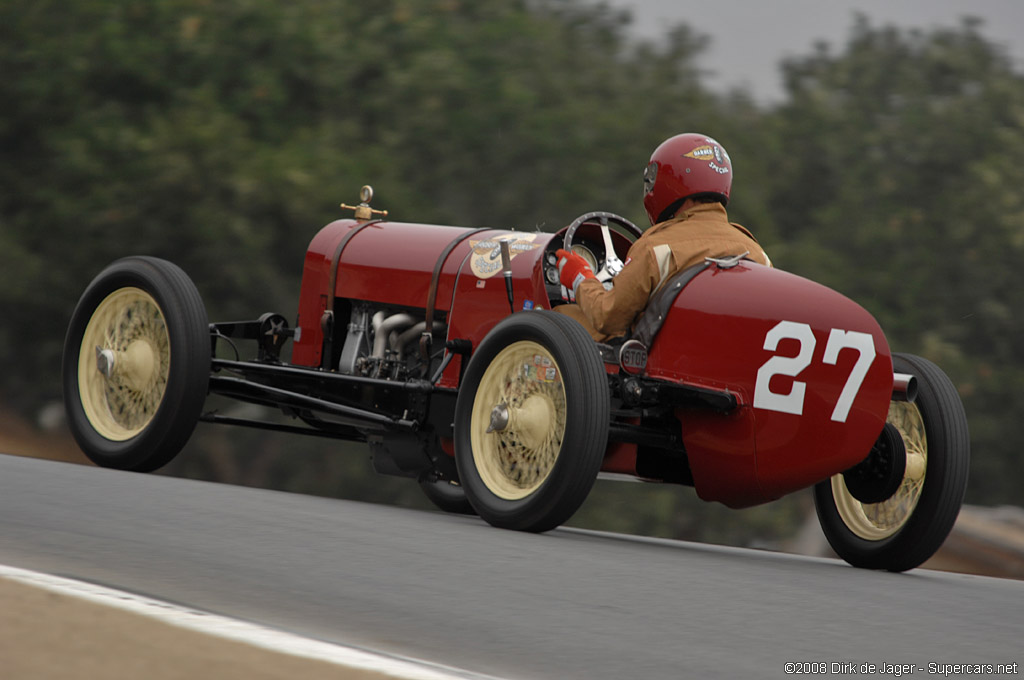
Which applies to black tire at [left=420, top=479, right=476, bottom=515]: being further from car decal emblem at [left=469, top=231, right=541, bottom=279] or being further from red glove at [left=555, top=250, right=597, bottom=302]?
red glove at [left=555, top=250, right=597, bottom=302]

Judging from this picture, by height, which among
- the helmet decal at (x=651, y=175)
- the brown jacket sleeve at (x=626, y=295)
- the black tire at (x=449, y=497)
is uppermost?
the helmet decal at (x=651, y=175)

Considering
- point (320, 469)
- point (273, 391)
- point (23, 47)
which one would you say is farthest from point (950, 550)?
point (23, 47)

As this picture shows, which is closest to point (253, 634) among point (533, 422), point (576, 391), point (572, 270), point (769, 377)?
point (576, 391)

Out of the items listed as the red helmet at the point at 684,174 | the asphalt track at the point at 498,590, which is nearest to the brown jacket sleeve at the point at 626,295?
the red helmet at the point at 684,174

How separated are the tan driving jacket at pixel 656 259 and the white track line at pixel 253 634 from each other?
9.67 feet

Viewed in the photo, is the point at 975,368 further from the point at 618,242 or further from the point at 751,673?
the point at 751,673

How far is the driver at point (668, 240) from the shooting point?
Result: 5867mm

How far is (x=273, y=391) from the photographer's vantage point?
7254 millimetres

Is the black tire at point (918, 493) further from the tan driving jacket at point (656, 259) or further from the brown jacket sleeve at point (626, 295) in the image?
the brown jacket sleeve at point (626, 295)

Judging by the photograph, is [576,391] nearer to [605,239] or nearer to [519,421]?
[519,421]

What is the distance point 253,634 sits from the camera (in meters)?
3.11

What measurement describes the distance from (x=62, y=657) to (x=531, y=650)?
1.13m

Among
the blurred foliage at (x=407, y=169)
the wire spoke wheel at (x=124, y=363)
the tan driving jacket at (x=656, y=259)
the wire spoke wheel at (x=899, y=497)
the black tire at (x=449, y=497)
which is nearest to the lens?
the wire spoke wheel at (x=899, y=497)

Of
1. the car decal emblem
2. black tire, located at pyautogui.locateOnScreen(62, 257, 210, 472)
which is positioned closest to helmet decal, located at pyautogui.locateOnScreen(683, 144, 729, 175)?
the car decal emblem
